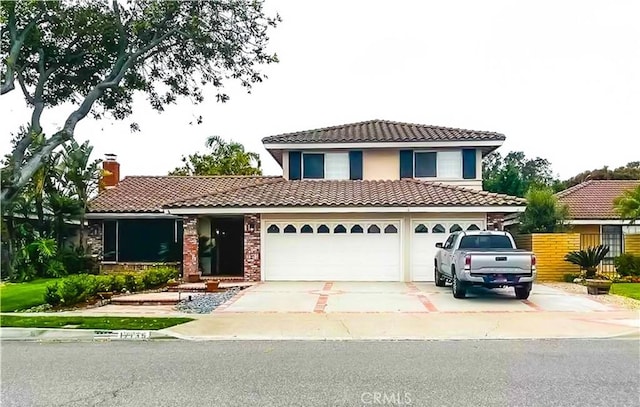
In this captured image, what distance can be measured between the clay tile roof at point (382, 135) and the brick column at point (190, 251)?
16.9 ft

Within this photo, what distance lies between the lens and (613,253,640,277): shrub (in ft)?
77.8

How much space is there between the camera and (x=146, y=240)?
88.9 feet

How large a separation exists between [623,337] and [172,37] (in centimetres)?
1404

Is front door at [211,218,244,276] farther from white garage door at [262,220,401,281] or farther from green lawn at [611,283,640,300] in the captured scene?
green lawn at [611,283,640,300]

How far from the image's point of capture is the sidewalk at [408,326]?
12531 mm

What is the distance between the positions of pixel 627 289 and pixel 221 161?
35241 mm

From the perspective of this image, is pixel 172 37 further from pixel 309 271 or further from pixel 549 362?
pixel 549 362

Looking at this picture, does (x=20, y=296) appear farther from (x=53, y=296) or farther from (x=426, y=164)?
(x=426, y=164)

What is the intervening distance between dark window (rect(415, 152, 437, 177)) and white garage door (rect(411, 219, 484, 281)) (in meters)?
4.46

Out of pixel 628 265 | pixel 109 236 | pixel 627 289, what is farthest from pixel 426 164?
pixel 109 236

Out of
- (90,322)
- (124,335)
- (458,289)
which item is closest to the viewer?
(124,335)

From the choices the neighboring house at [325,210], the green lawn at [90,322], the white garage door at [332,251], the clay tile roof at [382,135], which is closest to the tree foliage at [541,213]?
the neighboring house at [325,210]

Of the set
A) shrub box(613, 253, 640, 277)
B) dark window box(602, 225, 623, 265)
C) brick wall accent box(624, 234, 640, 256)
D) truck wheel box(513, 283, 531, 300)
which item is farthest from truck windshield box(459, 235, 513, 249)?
dark window box(602, 225, 623, 265)

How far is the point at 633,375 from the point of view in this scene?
8789mm
